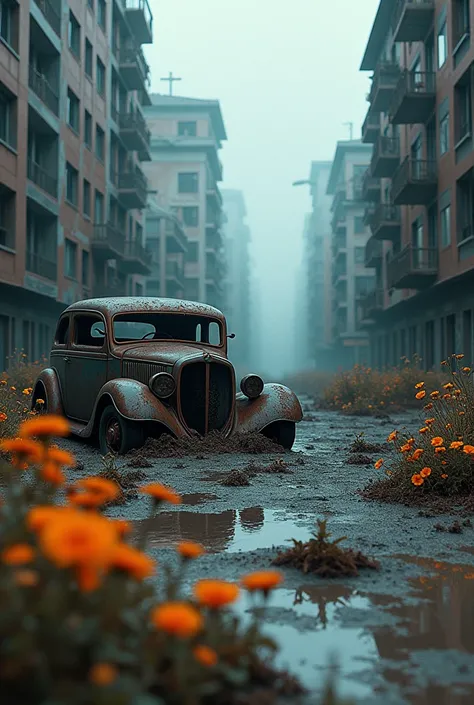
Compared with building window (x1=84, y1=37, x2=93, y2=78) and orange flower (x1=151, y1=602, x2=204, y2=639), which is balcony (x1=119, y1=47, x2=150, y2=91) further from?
orange flower (x1=151, y1=602, x2=204, y2=639)

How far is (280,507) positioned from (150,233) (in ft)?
181

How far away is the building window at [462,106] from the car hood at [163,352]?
16.4 m

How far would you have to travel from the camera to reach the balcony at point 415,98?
27891 mm

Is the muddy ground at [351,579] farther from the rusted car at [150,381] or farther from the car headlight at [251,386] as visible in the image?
the car headlight at [251,386]

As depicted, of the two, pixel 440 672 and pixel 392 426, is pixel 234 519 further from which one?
pixel 392 426

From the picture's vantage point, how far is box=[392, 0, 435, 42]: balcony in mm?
28359

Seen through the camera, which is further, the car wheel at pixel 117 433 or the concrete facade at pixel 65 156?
the concrete facade at pixel 65 156

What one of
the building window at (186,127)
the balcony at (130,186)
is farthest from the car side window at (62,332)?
the building window at (186,127)

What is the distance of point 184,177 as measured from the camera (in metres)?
72.1

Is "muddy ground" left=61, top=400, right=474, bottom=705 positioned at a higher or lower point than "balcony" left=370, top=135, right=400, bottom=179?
lower

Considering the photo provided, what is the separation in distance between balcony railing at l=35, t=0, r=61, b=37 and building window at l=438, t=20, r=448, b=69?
1287 centimetres

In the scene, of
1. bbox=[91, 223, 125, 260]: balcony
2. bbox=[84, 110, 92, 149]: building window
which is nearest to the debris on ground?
bbox=[91, 223, 125, 260]: balcony

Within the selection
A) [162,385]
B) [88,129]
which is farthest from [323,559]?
[88,129]

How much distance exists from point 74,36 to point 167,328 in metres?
25.0
